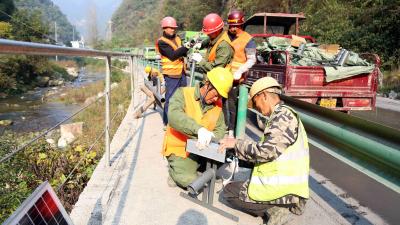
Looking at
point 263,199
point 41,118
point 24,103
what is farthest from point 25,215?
point 24,103

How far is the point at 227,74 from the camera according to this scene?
3191mm

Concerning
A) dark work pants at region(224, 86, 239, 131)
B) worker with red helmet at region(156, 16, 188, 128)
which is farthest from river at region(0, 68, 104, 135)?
dark work pants at region(224, 86, 239, 131)

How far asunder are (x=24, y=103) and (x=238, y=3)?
19066 mm

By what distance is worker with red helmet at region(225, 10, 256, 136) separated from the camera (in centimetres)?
445

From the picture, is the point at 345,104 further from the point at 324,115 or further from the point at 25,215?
the point at 25,215

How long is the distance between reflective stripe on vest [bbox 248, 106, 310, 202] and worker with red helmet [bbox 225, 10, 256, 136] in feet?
5.54

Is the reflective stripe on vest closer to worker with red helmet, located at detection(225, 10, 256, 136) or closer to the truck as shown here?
worker with red helmet, located at detection(225, 10, 256, 136)

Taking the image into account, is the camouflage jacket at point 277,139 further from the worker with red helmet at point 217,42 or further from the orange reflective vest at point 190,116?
the worker with red helmet at point 217,42

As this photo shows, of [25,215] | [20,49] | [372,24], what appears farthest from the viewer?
[372,24]

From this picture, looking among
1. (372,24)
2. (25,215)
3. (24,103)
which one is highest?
(372,24)

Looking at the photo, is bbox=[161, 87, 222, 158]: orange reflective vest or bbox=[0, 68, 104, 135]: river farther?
bbox=[0, 68, 104, 135]: river

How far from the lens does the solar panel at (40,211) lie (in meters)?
1.29

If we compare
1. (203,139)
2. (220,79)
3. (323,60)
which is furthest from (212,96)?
(323,60)

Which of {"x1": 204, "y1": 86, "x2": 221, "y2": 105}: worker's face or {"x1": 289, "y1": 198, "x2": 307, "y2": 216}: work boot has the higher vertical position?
{"x1": 204, "y1": 86, "x2": 221, "y2": 105}: worker's face
